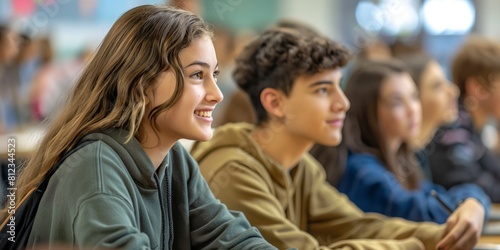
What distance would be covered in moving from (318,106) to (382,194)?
0.58 metres

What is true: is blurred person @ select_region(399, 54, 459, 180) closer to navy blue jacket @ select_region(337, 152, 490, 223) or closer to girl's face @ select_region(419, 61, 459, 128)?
girl's face @ select_region(419, 61, 459, 128)

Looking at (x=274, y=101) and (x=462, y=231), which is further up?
(x=274, y=101)

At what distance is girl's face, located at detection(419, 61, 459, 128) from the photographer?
9.53ft

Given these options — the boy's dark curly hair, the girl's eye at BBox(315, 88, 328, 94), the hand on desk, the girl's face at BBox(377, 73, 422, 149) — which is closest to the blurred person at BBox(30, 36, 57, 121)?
the girl's face at BBox(377, 73, 422, 149)

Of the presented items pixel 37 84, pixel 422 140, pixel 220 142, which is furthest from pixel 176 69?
pixel 37 84

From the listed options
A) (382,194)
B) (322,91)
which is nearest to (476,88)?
(382,194)

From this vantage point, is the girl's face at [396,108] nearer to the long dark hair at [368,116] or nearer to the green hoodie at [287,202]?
the long dark hair at [368,116]

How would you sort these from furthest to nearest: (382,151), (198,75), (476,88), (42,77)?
(42,77) → (476,88) → (382,151) → (198,75)

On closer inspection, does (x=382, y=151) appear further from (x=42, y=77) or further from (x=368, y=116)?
(x=42, y=77)

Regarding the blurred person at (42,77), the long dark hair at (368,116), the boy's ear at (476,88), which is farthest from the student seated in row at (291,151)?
the blurred person at (42,77)

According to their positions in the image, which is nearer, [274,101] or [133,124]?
[133,124]

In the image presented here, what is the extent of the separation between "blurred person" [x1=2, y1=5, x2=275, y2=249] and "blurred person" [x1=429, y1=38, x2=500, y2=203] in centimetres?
171

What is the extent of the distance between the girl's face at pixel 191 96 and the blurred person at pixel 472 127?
177cm

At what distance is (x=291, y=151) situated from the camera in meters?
1.80
